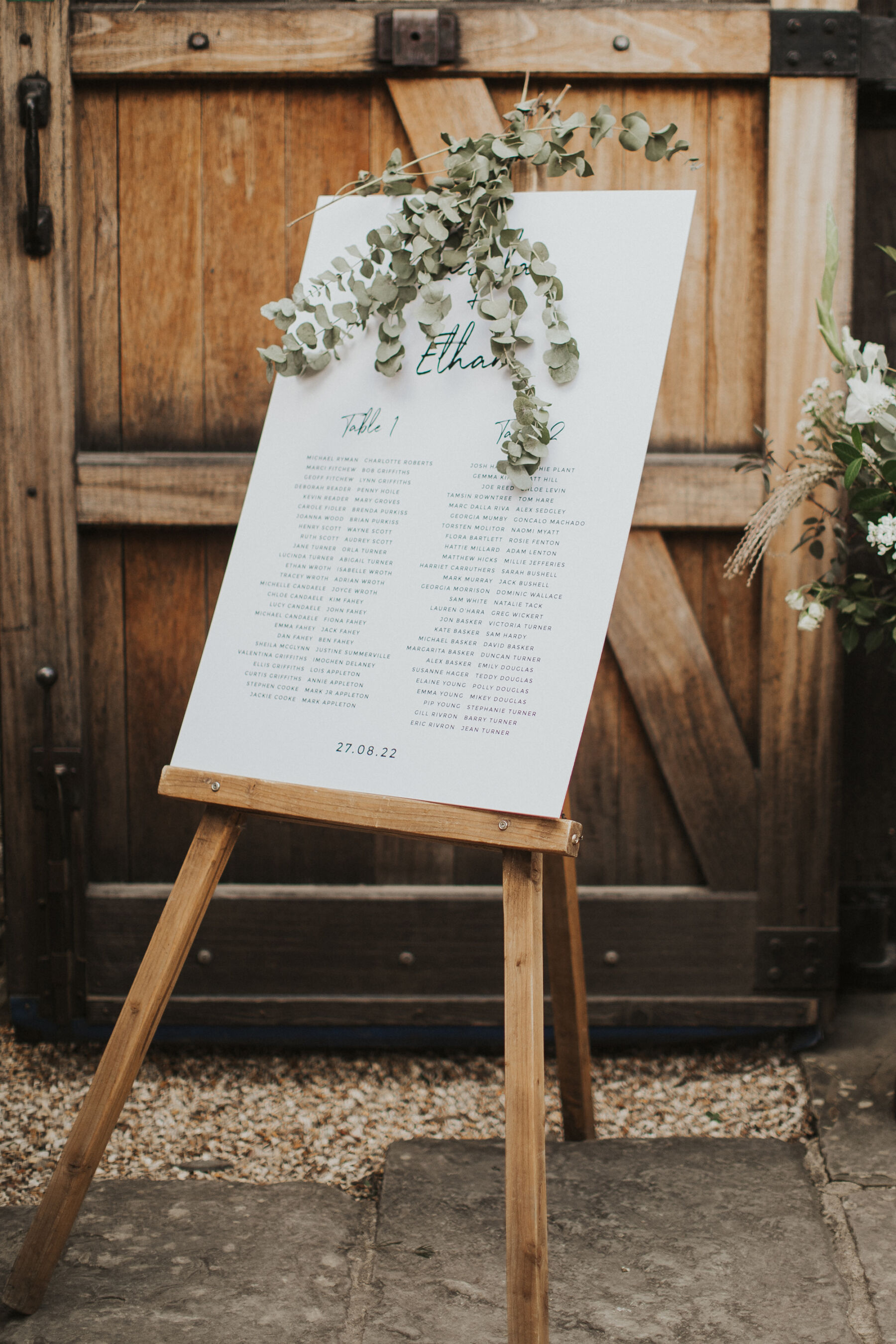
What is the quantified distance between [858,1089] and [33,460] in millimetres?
A: 2078

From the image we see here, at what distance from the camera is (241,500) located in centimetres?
211

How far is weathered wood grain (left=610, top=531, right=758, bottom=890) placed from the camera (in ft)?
7.02

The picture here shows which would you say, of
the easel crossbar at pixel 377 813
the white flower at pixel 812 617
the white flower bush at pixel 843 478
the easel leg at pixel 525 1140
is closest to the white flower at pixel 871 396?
the white flower bush at pixel 843 478

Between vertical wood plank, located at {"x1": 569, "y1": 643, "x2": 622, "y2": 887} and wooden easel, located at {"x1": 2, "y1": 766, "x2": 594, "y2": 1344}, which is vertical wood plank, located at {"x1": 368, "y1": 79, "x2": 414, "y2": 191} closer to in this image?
vertical wood plank, located at {"x1": 569, "y1": 643, "x2": 622, "y2": 887}

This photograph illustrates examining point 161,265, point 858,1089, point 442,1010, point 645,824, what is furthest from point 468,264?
point 858,1089

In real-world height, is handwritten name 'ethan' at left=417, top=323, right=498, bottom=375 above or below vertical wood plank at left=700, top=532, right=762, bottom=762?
above

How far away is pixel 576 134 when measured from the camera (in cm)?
203

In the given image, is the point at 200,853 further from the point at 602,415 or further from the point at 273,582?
the point at 602,415

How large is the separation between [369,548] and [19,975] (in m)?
1.40

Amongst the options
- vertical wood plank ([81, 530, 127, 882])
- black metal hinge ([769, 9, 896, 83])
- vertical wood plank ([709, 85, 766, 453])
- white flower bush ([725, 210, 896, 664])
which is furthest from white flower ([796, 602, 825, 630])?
vertical wood plank ([81, 530, 127, 882])

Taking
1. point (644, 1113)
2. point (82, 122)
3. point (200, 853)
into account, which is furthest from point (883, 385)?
point (82, 122)

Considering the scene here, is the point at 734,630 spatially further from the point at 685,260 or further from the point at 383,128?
the point at 383,128

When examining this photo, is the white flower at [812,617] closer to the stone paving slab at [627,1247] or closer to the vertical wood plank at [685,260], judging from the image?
the vertical wood plank at [685,260]

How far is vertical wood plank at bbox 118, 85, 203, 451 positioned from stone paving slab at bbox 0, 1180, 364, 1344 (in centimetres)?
142
